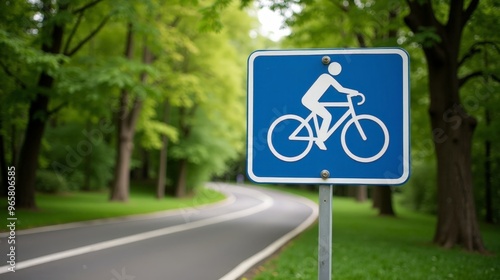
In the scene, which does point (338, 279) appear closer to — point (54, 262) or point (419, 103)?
point (54, 262)

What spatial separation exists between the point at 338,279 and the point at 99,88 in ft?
34.8

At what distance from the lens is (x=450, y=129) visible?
11688 mm

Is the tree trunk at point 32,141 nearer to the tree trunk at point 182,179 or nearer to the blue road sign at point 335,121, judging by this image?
the blue road sign at point 335,121

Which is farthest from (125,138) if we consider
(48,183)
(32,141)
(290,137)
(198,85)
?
(290,137)

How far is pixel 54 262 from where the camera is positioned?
825 centimetres

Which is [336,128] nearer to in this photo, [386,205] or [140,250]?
[140,250]

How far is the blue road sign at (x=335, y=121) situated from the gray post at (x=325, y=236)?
0.31 ft

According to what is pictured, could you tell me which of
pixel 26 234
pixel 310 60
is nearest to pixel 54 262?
pixel 26 234

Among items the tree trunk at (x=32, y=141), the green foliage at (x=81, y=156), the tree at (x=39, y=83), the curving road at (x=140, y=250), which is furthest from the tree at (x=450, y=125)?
the green foliage at (x=81, y=156)

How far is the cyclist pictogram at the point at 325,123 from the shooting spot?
1.95 m

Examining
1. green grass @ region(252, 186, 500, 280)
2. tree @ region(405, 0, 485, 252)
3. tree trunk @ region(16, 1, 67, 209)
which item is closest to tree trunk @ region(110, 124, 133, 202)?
tree trunk @ region(16, 1, 67, 209)

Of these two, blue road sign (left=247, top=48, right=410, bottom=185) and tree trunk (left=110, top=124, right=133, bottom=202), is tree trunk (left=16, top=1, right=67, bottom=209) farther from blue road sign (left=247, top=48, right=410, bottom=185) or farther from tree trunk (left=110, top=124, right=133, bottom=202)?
blue road sign (left=247, top=48, right=410, bottom=185)

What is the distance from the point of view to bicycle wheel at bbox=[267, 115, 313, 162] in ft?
6.50

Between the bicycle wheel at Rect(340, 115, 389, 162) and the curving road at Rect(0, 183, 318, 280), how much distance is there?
5882mm
